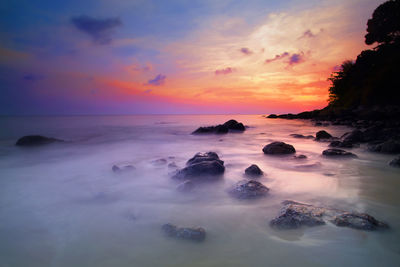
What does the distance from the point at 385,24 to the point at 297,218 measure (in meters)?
42.8

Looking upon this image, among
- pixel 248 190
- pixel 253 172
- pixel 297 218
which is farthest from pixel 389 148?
pixel 297 218

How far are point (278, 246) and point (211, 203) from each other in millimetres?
1242

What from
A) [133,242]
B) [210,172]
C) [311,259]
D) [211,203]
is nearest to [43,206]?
[133,242]

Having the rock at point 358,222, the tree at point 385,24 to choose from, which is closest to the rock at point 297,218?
the rock at point 358,222

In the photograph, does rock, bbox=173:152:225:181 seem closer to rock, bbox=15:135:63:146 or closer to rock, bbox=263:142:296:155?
rock, bbox=263:142:296:155

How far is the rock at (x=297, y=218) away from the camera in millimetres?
2279

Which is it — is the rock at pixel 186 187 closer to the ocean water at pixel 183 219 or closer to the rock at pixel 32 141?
the ocean water at pixel 183 219

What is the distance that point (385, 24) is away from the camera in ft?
104

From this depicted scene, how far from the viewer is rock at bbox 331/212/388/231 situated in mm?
2172

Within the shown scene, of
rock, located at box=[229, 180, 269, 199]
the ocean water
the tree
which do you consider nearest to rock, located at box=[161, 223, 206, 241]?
the ocean water

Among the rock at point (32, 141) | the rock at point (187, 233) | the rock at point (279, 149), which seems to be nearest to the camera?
the rock at point (187, 233)

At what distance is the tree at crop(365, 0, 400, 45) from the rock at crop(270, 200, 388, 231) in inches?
1650

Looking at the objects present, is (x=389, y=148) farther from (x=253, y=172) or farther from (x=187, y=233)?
(x=187, y=233)

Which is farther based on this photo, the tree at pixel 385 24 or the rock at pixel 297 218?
the tree at pixel 385 24
